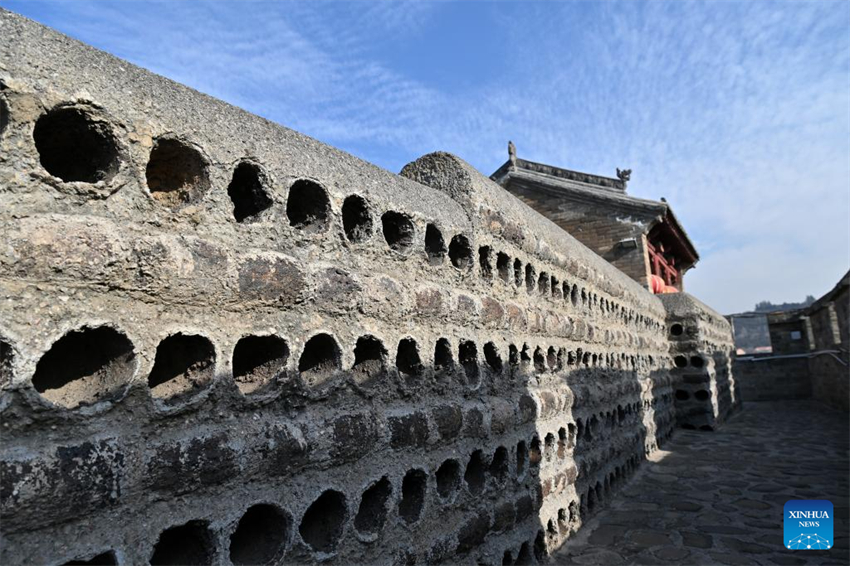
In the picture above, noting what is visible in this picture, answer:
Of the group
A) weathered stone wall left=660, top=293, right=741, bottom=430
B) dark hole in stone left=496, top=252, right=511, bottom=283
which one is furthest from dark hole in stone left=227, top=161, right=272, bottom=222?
weathered stone wall left=660, top=293, right=741, bottom=430

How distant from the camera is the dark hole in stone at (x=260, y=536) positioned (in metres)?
1.75

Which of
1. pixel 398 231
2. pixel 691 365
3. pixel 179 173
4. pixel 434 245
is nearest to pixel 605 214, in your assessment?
pixel 691 365

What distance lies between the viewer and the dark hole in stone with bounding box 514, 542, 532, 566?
309cm

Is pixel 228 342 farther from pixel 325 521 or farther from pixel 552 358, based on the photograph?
pixel 552 358

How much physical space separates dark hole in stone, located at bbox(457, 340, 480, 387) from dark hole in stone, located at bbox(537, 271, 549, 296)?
1.14 meters

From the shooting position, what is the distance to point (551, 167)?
14289 mm

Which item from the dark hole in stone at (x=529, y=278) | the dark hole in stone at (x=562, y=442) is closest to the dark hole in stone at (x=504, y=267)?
the dark hole in stone at (x=529, y=278)

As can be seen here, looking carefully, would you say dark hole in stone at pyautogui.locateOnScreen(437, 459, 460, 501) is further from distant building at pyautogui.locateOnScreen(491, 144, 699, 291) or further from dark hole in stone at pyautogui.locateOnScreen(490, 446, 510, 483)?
distant building at pyautogui.locateOnScreen(491, 144, 699, 291)

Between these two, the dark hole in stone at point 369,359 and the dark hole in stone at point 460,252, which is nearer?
the dark hole in stone at point 369,359

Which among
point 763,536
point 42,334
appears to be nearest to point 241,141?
point 42,334

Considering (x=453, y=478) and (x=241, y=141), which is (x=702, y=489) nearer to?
(x=453, y=478)

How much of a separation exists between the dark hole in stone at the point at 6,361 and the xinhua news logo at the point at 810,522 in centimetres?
460

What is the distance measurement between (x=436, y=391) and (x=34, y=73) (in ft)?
6.10

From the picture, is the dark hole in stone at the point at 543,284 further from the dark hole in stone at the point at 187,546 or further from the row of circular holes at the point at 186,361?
the dark hole in stone at the point at 187,546
